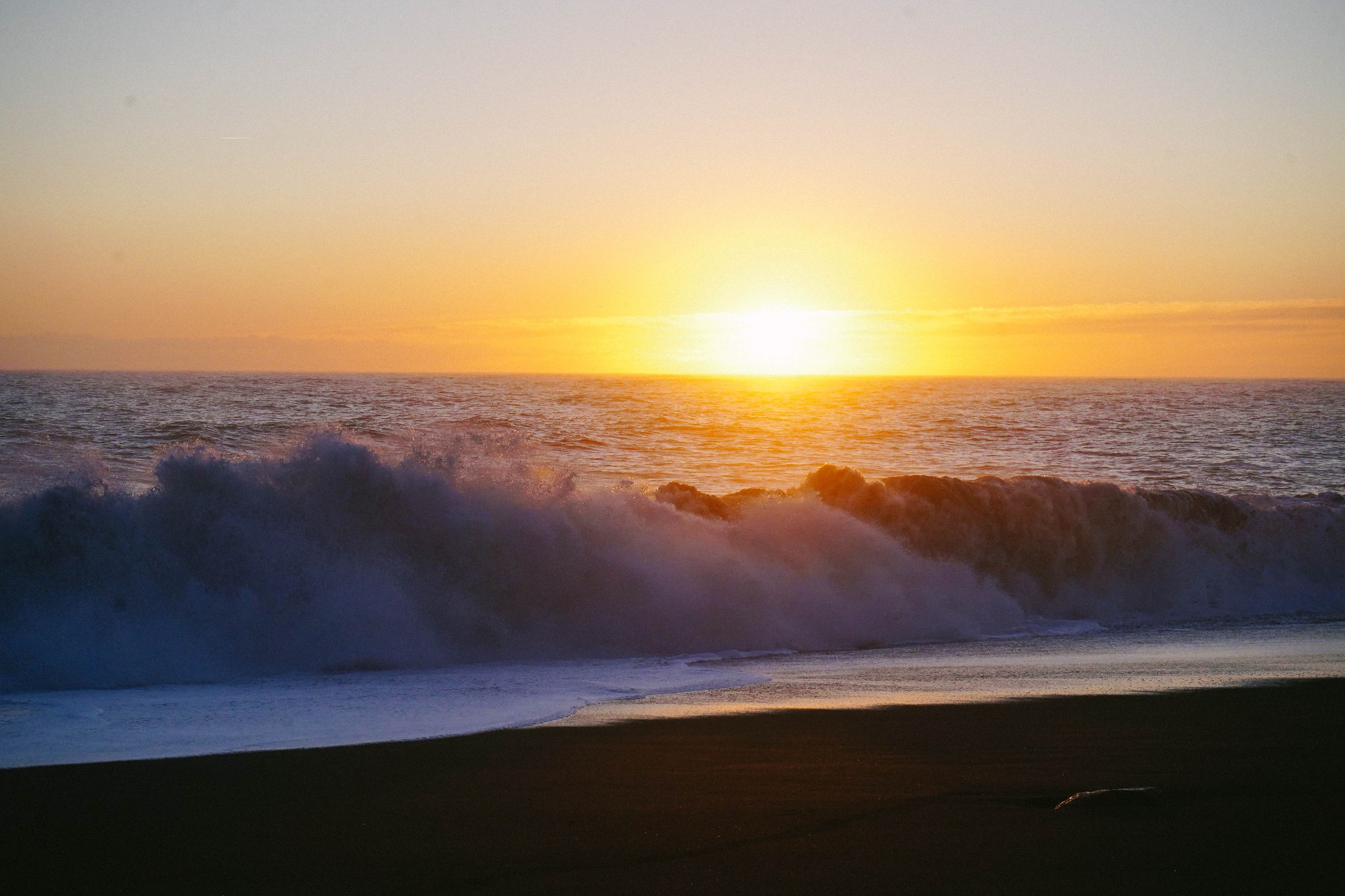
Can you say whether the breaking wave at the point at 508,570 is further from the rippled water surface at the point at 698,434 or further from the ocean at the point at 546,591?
the rippled water surface at the point at 698,434

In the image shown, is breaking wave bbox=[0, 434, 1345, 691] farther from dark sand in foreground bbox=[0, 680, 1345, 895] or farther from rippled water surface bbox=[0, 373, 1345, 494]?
dark sand in foreground bbox=[0, 680, 1345, 895]

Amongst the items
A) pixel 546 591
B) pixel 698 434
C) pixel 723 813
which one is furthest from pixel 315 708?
pixel 698 434

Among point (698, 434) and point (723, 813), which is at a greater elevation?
point (698, 434)

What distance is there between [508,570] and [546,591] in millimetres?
465

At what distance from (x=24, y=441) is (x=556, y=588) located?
12.2 meters

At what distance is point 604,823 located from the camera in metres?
4.32

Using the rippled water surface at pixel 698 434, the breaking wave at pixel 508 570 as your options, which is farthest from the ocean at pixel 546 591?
the rippled water surface at pixel 698 434

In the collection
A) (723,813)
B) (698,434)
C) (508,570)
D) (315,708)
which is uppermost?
(698,434)

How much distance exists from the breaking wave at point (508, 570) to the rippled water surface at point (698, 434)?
0.83m

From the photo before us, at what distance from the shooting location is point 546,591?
10523mm

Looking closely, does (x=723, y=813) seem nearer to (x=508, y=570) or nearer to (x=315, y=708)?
(x=315, y=708)

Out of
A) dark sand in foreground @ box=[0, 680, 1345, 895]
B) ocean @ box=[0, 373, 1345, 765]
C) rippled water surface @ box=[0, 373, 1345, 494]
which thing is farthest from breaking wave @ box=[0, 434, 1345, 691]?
dark sand in foreground @ box=[0, 680, 1345, 895]

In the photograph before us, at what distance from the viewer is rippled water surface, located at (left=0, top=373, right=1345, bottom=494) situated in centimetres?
1867

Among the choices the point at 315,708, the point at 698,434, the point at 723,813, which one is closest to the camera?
the point at 723,813
